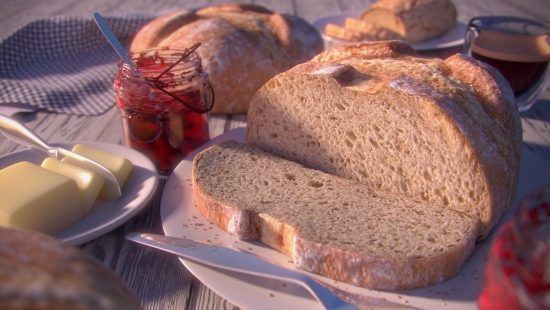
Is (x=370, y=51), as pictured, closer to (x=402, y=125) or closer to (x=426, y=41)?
(x=402, y=125)

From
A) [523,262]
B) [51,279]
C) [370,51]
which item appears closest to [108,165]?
[51,279]

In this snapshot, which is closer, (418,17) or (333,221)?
(333,221)

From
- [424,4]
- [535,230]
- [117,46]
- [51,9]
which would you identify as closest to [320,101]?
[117,46]

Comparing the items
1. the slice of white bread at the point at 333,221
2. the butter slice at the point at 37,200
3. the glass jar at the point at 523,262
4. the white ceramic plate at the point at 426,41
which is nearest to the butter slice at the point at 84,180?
the butter slice at the point at 37,200

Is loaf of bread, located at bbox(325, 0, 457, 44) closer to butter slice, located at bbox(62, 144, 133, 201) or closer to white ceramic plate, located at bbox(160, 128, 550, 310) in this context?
butter slice, located at bbox(62, 144, 133, 201)

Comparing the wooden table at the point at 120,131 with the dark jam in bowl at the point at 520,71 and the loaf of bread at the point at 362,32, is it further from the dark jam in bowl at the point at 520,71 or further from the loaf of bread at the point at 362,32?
the loaf of bread at the point at 362,32

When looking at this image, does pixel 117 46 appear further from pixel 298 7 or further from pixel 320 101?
pixel 298 7
